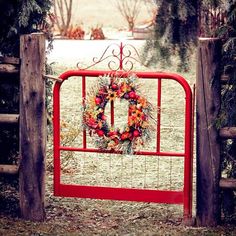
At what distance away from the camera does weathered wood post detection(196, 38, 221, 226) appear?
532 cm

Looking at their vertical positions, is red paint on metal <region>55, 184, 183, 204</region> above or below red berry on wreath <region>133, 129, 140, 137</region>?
below

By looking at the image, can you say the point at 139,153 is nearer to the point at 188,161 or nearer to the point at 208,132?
the point at 188,161

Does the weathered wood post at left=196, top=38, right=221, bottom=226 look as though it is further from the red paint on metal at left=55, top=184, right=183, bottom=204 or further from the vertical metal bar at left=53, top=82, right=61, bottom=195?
the vertical metal bar at left=53, top=82, right=61, bottom=195

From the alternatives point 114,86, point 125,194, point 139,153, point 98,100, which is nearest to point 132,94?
point 114,86

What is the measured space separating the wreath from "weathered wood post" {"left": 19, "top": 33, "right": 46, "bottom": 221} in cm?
41

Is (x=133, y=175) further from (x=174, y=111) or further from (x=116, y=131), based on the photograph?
(x=174, y=111)

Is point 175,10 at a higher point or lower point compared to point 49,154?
higher

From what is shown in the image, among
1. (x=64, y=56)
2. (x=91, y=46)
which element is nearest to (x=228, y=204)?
(x=64, y=56)


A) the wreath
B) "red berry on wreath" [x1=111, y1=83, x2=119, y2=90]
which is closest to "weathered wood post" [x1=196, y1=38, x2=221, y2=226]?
the wreath

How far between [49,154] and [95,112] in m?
2.49

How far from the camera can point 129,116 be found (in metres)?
5.68

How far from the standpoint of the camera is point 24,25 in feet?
19.5

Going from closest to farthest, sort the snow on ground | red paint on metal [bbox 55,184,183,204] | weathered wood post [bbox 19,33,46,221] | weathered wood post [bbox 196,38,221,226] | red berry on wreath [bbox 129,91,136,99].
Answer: weathered wood post [bbox 196,38,221,226] < weathered wood post [bbox 19,33,46,221] < red berry on wreath [bbox 129,91,136,99] < red paint on metal [bbox 55,184,183,204] < the snow on ground

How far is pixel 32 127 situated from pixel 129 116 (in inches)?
29.8
